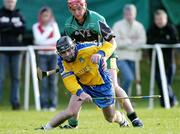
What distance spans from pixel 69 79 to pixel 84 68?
1.09 feet

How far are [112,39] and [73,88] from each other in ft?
3.27

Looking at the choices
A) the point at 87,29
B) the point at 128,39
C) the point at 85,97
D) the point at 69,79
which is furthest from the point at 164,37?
the point at 85,97

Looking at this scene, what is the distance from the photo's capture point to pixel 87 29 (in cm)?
1070

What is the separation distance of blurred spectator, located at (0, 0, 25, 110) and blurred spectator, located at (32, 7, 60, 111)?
413 mm

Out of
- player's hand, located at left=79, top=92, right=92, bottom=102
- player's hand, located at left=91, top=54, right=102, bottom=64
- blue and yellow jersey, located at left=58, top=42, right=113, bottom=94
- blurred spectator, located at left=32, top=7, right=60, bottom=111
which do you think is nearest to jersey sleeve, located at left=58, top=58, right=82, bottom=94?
blue and yellow jersey, located at left=58, top=42, right=113, bottom=94

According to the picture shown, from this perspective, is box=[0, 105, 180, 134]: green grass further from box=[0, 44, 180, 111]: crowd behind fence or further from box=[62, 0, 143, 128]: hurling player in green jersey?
box=[0, 44, 180, 111]: crowd behind fence

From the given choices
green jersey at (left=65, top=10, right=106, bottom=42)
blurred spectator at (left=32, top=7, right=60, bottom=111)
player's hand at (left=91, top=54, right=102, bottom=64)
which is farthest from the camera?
blurred spectator at (left=32, top=7, right=60, bottom=111)

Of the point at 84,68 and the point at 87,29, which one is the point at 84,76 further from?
the point at 87,29

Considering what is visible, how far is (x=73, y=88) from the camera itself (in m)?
10.2

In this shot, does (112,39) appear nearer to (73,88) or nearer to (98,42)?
(98,42)


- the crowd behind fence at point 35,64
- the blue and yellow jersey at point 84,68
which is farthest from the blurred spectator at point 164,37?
the blue and yellow jersey at point 84,68

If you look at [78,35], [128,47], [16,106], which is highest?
[78,35]

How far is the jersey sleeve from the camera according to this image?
10.2 metres

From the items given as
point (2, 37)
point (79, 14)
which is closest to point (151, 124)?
point (79, 14)
